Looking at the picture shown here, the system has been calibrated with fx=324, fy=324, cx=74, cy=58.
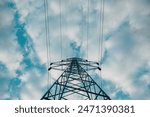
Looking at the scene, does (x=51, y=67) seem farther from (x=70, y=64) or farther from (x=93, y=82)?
(x=93, y=82)

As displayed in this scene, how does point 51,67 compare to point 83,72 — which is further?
point 51,67

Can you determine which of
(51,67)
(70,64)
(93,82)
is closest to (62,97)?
(93,82)

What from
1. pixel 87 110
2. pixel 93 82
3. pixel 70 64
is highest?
pixel 70 64

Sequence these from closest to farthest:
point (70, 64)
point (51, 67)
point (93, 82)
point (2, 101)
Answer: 1. point (2, 101)
2. point (93, 82)
3. point (70, 64)
4. point (51, 67)

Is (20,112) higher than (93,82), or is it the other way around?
(93,82)

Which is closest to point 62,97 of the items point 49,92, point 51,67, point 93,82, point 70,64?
point 49,92

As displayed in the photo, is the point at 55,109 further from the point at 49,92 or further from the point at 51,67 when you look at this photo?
the point at 51,67

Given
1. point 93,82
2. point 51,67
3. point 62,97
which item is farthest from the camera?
point 51,67

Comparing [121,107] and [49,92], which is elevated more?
[49,92]

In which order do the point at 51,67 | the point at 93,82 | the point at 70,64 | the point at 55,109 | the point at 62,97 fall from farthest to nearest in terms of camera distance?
1. the point at 51,67
2. the point at 70,64
3. the point at 93,82
4. the point at 62,97
5. the point at 55,109
